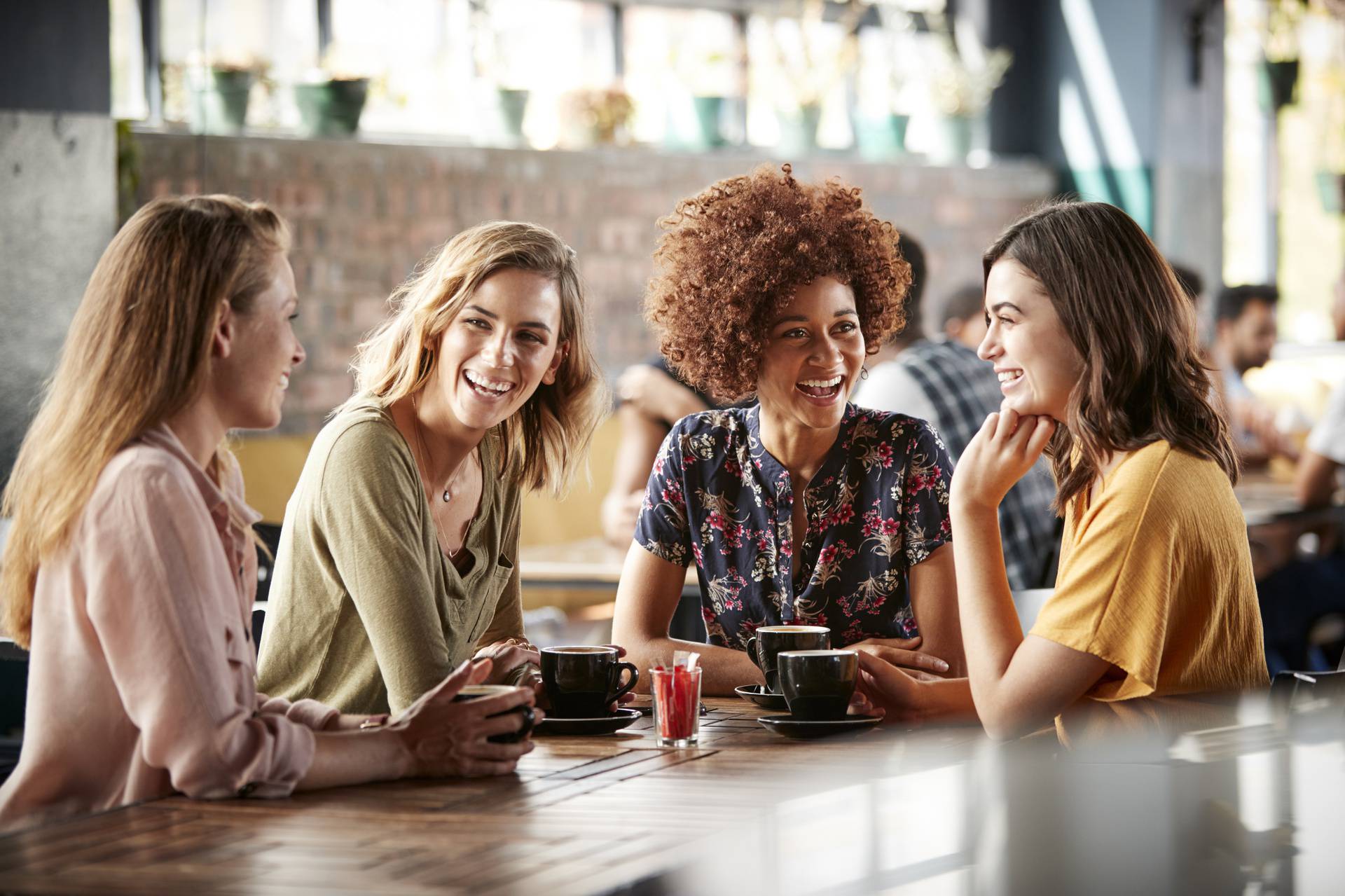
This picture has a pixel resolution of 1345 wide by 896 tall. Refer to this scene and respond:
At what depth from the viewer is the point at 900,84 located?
6723mm

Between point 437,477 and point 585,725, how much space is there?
19.3 inches

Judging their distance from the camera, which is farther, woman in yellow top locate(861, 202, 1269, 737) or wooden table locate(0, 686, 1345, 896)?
woman in yellow top locate(861, 202, 1269, 737)

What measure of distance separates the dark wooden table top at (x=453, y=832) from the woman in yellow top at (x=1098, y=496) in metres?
0.23

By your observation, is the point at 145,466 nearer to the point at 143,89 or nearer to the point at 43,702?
the point at 43,702

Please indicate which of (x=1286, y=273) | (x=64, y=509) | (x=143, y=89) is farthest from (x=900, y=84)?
(x=64, y=509)

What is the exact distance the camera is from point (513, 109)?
5766 millimetres

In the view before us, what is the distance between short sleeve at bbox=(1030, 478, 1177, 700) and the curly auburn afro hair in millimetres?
722

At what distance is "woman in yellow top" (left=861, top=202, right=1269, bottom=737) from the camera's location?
1.71 metres

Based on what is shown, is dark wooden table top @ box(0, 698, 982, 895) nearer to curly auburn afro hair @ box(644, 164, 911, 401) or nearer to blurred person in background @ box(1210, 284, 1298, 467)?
curly auburn afro hair @ box(644, 164, 911, 401)

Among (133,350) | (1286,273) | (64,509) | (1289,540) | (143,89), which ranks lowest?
(1289,540)

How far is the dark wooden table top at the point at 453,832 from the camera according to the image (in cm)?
117

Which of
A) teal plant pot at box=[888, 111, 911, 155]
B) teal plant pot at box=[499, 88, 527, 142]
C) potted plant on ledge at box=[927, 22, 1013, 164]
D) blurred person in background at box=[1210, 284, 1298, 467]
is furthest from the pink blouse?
potted plant on ledge at box=[927, 22, 1013, 164]

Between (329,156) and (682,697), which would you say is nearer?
(682,697)

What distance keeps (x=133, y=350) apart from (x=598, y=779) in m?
0.62
